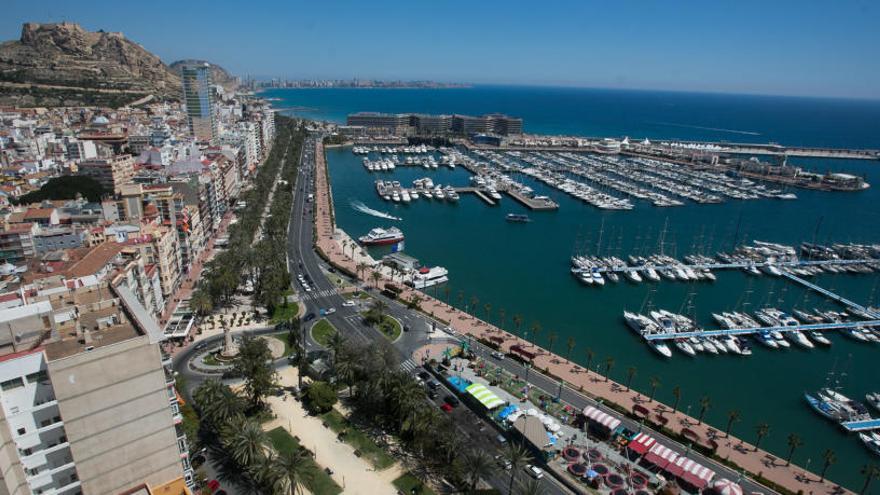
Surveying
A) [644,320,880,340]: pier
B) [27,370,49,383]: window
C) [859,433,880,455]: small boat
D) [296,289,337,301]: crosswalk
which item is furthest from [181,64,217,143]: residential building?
[859,433,880,455]: small boat

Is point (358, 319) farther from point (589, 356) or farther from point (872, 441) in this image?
point (872, 441)

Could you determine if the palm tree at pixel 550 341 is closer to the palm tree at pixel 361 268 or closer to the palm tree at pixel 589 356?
the palm tree at pixel 589 356

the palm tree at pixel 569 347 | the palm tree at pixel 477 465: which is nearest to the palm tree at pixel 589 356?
the palm tree at pixel 569 347

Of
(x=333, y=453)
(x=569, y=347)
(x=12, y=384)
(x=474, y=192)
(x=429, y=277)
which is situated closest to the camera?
(x=12, y=384)

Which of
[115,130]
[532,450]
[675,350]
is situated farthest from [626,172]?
[115,130]

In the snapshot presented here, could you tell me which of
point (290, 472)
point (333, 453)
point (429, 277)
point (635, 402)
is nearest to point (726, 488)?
point (635, 402)

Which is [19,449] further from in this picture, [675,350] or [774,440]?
[675,350]
